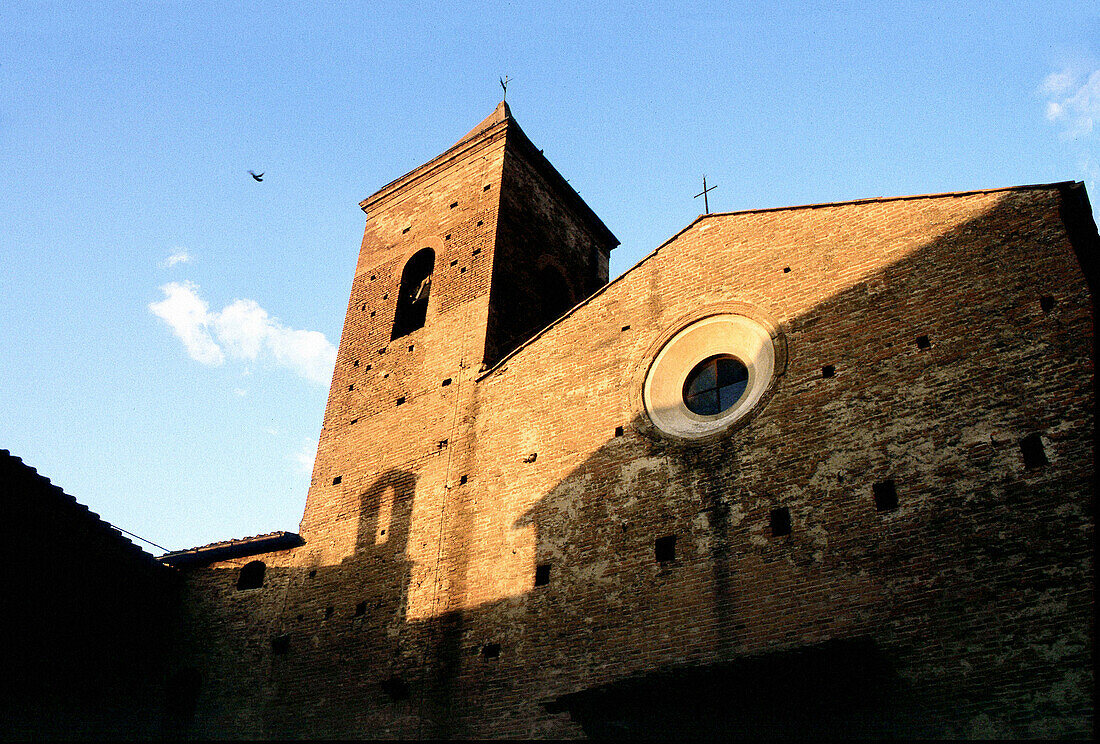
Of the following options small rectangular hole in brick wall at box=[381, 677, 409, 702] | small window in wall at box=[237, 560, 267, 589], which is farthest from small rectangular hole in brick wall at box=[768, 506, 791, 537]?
small window in wall at box=[237, 560, 267, 589]

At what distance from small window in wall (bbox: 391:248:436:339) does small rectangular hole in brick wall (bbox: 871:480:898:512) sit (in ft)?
26.8

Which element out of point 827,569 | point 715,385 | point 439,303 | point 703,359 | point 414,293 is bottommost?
point 827,569

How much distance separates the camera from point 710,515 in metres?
9.34

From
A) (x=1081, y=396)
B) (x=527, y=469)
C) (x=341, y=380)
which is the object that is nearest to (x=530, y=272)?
(x=341, y=380)

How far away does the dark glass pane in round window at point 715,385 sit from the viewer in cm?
1041

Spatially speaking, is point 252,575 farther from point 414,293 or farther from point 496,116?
point 496,116

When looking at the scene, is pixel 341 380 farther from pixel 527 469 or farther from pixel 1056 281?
pixel 1056 281

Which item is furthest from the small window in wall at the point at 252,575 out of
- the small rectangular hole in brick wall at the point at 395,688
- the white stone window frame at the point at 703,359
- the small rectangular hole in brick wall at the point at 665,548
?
the small rectangular hole in brick wall at the point at 665,548

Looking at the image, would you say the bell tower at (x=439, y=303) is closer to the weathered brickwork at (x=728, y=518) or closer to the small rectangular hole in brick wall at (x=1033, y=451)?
the weathered brickwork at (x=728, y=518)

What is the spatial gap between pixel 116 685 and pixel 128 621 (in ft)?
2.81

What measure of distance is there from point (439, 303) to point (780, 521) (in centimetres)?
715

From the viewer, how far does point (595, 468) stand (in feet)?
34.5

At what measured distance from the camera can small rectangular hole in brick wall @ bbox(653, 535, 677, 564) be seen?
934cm

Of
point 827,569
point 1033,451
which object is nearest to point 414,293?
point 827,569
